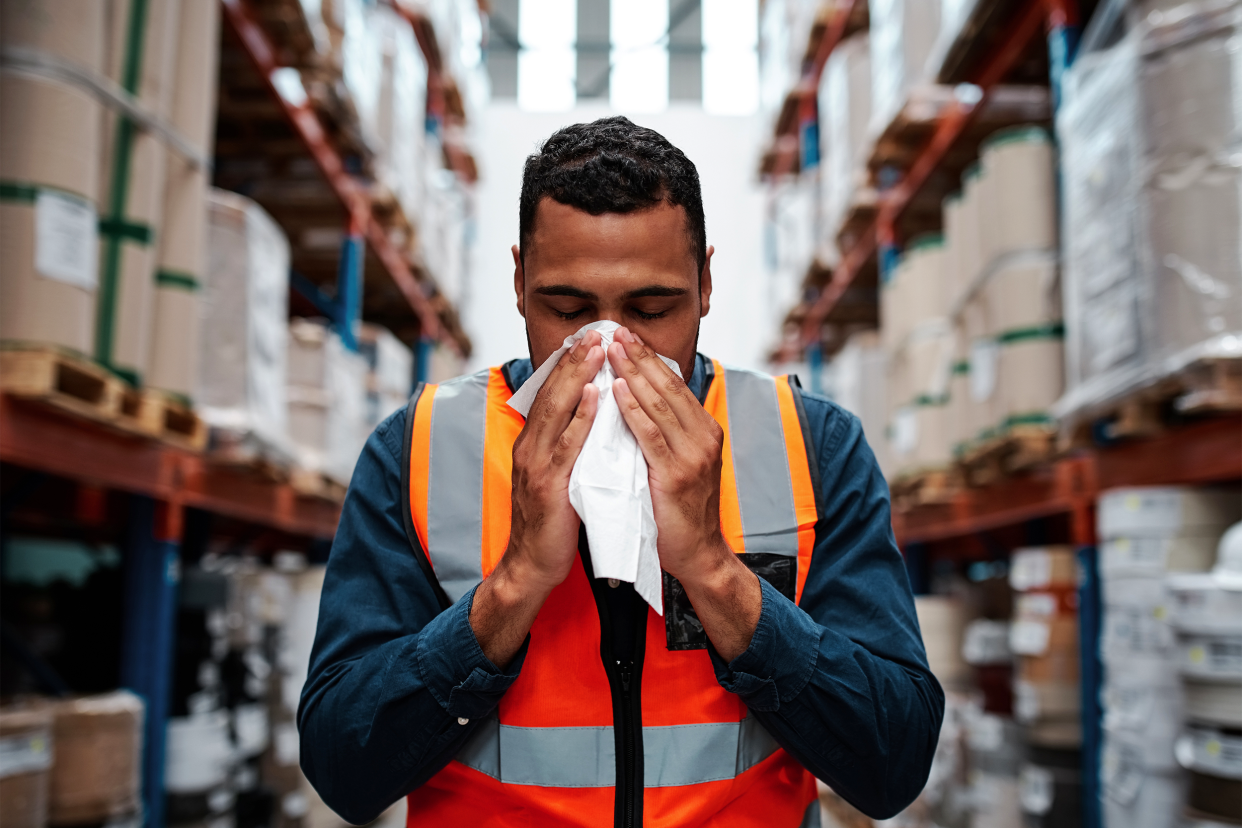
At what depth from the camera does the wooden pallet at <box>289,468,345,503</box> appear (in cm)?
503

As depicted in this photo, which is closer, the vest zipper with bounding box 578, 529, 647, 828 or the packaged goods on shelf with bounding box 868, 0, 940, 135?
the vest zipper with bounding box 578, 529, 647, 828

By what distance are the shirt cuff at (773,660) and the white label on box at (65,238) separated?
2.29 meters

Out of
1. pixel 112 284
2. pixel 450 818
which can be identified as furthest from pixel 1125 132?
pixel 112 284

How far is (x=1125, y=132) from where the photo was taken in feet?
10.3

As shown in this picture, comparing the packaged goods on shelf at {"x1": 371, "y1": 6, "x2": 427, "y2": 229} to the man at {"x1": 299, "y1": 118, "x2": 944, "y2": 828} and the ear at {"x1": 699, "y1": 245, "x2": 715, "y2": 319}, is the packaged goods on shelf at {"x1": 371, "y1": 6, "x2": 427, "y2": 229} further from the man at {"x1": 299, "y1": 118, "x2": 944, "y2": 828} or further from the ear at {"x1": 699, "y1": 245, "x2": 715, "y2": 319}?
the man at {"x1": 299, "y1": 118, "x2": 944, "y2": 828}

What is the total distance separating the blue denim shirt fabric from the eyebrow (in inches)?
12.0

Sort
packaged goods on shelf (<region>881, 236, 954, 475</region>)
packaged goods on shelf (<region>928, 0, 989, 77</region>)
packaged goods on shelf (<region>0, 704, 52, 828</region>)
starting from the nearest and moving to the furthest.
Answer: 1. packaged goods on shelf (<region>0, 704, 52, 828</region>)
2. packaged goods on shelf (<region>928, 0, 989, 77</region>)
3. packaged goods on shelf (<region>881, 236, 954, 475</region>)

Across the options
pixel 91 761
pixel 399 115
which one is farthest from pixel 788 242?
pixel 91 761

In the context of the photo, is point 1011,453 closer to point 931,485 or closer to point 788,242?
point 931,485

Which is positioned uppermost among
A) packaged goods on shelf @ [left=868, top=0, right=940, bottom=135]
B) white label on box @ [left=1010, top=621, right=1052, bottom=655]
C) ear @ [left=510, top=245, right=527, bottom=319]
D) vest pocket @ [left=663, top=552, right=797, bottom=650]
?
packaged goods on shelf @ [left=868, top=0, right=940, bottom=135]

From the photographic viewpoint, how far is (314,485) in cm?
518

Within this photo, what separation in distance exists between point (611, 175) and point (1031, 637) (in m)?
3.15

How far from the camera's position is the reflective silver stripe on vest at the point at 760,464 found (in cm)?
Answer: 144

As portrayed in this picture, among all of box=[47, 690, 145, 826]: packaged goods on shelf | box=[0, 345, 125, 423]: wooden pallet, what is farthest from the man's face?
box=[47, 690, 145, 826]: packaged goods on shelf
